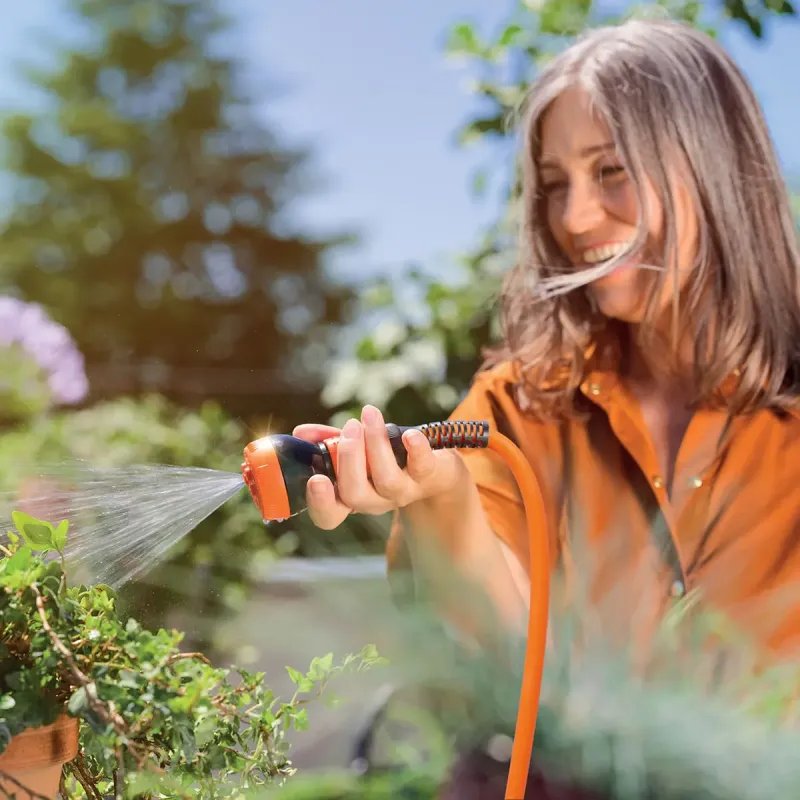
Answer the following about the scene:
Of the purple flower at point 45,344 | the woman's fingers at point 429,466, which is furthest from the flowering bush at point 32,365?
the woman's fingers at point 429,466

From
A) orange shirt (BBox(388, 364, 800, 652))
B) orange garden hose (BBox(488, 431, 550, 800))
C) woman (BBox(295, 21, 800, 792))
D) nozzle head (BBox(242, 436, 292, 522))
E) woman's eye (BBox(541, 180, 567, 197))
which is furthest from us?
woman's eye (BBox(541, 180, 567, 197))

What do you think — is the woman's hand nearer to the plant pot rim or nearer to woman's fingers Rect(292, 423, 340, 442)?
woman's fingers Rect(292, 423, 340, 442)

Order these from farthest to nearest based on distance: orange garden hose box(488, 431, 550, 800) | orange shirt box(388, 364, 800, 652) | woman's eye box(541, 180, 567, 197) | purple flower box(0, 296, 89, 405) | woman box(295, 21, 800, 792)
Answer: purple flower box(0, 296, 89, 405), woman's eye box(541, 180, 567, 197), woman box(295, 21, 800, 792), orange shirt box(388, 364, 800, 652), orange garden hose box(488, 431, 550, 800)

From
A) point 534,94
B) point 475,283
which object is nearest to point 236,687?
point 534,94

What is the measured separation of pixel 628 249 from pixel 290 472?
599 mm

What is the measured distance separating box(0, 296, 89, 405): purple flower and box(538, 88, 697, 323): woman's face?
3.73 feet

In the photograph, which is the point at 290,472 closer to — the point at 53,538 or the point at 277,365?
the point at 53,538

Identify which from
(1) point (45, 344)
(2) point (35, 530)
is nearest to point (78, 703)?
(2) point (35, 530)

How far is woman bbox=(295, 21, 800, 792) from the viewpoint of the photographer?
42.6 inches

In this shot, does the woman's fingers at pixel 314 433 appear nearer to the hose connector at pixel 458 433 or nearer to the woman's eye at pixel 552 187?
the hose connector at pixel 458 433

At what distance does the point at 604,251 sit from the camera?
1.12 meters

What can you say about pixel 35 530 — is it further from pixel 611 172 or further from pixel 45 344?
pixel 45 344

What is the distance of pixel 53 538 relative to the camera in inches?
22.6

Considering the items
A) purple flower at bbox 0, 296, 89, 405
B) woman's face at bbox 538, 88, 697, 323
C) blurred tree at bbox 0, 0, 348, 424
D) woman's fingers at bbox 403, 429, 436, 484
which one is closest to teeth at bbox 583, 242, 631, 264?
woman's face at bbox 538, 88, 697, 323
